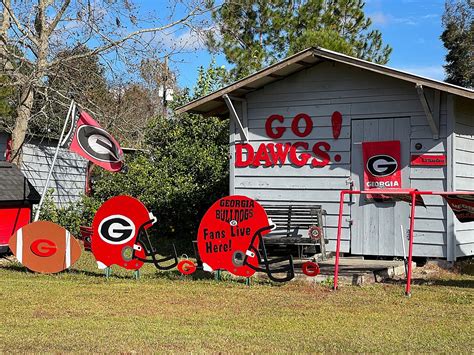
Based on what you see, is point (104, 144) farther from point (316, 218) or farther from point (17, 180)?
point (316, 218)

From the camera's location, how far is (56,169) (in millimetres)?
18828

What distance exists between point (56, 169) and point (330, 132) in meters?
9.03

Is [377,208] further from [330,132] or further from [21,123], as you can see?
[21,123]

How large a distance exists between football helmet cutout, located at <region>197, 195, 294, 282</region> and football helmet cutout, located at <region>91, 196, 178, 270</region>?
2.17 ft

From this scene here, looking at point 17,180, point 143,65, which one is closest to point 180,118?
point 143,65

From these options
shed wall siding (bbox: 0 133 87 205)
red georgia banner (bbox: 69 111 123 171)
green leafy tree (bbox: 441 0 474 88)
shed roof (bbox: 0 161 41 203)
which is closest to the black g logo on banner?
red georgia banner (bbox: 69 111 123 171)

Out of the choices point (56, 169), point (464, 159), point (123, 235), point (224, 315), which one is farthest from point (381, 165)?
point (56, 169)

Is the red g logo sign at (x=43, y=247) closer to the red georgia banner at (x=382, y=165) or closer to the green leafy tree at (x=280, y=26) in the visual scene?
the red georgia banner at (x=382, y=165)

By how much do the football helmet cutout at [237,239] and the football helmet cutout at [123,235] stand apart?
661 mm

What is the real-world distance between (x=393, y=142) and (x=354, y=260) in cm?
220

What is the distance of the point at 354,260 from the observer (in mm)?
12242

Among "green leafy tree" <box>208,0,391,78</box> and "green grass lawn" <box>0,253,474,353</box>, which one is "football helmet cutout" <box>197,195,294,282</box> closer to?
"green grass lawn" <box>0,253,474,353</box>

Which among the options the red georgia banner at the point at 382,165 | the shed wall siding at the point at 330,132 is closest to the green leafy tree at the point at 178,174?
the shed wall siding at the point at 330,132

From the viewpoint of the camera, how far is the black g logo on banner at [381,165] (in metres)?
12.2
